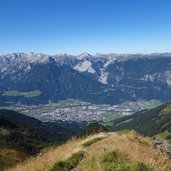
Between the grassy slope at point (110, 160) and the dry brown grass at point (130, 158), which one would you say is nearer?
the grassy slope at point (110, 160)

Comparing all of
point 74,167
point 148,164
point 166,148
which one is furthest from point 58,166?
point 166,148

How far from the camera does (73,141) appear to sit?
27219 mm

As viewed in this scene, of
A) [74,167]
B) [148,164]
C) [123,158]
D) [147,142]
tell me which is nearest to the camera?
[148,164]

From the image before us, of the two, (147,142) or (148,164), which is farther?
(147,142)

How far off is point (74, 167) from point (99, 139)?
745 cm

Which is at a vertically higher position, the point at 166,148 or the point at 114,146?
the point at 114,146

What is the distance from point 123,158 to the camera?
57.8ft

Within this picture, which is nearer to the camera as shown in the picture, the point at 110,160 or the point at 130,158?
the point at 130,158

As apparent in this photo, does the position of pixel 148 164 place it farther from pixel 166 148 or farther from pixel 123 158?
pixel 166 148

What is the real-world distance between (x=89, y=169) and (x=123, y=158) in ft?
6.34

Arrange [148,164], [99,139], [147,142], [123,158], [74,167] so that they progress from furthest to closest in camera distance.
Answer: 1. [99,139]
2. [147,142]
3. [74,167]
4. [123,158]
5. [148,164]

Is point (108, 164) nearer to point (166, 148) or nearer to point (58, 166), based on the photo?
point (58, 166)

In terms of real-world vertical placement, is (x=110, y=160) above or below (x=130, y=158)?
below

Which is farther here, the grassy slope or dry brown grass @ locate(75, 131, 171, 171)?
dry brown grass @ locate(75, 131, 171, 171)
